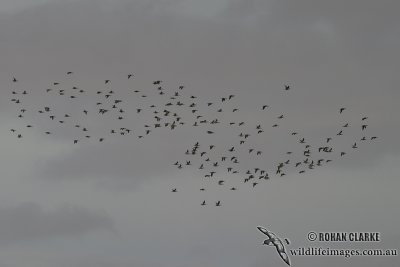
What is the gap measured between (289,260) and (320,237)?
699cm

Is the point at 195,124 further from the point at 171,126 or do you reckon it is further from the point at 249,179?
the point at 249,179

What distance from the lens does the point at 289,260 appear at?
13700cm

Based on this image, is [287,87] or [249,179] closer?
[287,87]

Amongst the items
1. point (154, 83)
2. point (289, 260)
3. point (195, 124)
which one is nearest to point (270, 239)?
point (289, 260)

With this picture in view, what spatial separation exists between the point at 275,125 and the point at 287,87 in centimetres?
1481

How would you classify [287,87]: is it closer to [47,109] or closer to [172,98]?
[172,98]

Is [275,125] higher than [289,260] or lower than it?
higher

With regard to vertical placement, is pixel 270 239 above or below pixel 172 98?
below

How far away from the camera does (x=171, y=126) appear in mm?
132875

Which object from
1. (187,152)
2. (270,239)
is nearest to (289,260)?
(270,239)

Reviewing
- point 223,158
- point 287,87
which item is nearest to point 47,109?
point 223,158

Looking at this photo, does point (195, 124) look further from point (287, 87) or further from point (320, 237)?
point (320, 237)

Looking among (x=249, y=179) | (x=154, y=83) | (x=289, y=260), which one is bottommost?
(x=289, y=260)

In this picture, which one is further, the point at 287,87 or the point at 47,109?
the point at 47,109
